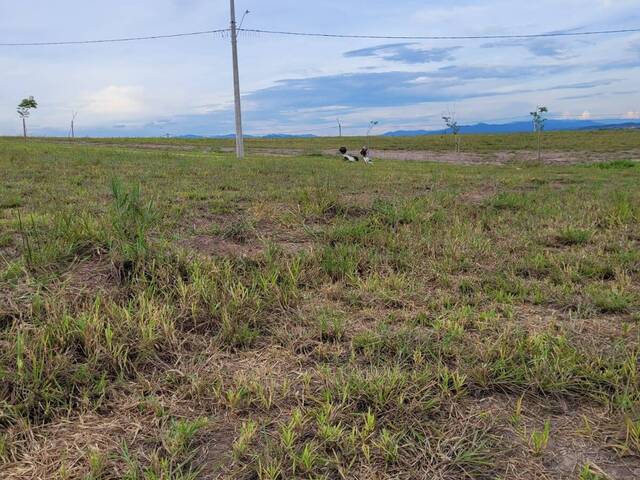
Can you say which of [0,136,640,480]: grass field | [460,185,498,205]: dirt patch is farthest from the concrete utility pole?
[0,136,640,480]: grass field

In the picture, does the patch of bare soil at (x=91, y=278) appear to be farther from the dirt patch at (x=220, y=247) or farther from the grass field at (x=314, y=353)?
the dirt patch at (x=220, y=247)

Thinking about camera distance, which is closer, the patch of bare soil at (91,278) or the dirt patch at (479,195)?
the patch of bare soil at (91,278)

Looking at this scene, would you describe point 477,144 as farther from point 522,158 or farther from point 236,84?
point 236,84

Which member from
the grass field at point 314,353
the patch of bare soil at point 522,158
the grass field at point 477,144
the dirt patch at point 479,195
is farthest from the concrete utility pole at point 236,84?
the grass field at point 314,353

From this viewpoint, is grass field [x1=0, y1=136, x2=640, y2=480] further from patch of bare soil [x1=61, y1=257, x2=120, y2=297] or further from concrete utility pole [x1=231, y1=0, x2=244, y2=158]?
concrete utility pole [x1=231, y1=0, x2=244, y2=158]

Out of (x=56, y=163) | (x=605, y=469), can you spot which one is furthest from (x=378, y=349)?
(x=56, y=163)

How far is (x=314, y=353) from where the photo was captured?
263 centimetres

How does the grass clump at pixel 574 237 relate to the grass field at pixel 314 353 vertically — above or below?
above

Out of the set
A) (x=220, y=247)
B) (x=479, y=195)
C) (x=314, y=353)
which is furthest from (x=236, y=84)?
(x=314, y=353)

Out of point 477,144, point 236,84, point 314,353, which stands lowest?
point 314,353

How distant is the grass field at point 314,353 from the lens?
6.10ft

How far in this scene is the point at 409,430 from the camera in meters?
1.99

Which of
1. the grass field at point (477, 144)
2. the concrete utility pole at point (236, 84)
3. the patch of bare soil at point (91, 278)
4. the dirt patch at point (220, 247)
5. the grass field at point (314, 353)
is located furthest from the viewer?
the grass field at point (477, 144)

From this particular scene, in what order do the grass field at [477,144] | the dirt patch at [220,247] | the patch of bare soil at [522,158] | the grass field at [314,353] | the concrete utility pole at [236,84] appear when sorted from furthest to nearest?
the grass field at [477,144]
the patch of bare soil at [522,158]
the concrete utility pole at [236,84]
the dirt patch at [220,247]
the grass field at [314,353]
